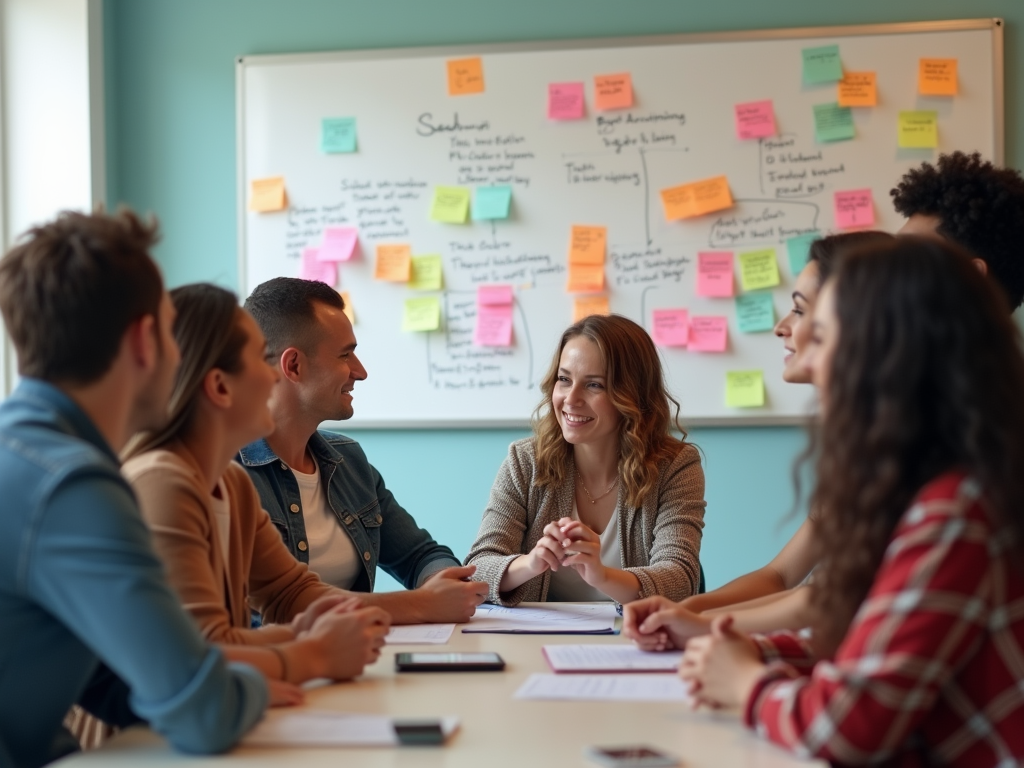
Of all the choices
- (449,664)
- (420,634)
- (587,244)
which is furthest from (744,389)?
(449,664)

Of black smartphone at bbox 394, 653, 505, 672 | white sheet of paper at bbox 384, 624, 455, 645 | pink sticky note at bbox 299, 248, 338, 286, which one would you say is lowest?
white sheet of paper at bbox 384, 624, 455, 645

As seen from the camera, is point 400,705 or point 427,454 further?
point 427,454

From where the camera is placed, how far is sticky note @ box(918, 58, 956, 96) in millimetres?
3379

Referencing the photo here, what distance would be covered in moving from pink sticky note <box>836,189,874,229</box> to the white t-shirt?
6.29 ft

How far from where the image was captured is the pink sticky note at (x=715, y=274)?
3469mm

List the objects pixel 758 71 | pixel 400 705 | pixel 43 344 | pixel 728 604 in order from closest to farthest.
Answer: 1. pixel 43 344
2. pixel 400 705
3. pixel 728 604
4. pixel 758 71

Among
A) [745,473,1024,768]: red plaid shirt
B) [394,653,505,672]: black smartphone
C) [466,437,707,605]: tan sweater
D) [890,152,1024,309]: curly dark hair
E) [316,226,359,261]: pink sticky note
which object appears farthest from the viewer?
[316,226,359,261]: pink sticky note

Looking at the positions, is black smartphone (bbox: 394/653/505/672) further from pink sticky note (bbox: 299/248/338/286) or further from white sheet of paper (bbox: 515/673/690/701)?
pink sticky note (bbox: 299/248/338/286)

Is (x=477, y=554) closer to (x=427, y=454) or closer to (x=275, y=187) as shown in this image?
(x=427, y=454)

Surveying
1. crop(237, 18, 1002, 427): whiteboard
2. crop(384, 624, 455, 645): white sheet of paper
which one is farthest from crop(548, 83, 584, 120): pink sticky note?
crop(384, 624, 455, 645): white sheet of paper

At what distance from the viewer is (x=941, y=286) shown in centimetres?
110

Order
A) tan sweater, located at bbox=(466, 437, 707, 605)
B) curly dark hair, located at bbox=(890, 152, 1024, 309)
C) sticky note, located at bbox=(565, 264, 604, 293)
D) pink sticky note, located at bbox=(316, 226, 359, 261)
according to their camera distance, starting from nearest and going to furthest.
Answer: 1. curly dark hair, located at bbox=(890, 152, 1024, 309)
2. tan sweater, located at bbox=(466, 437, 707, 605)
3. sticky note, located at bbox=(565, 264, 604, 293)
4. pink sticky note, located at bbox=(316, 226, 359, 261)

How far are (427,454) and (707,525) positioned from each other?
923mm

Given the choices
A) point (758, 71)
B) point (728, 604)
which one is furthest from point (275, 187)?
point (728, 604)
